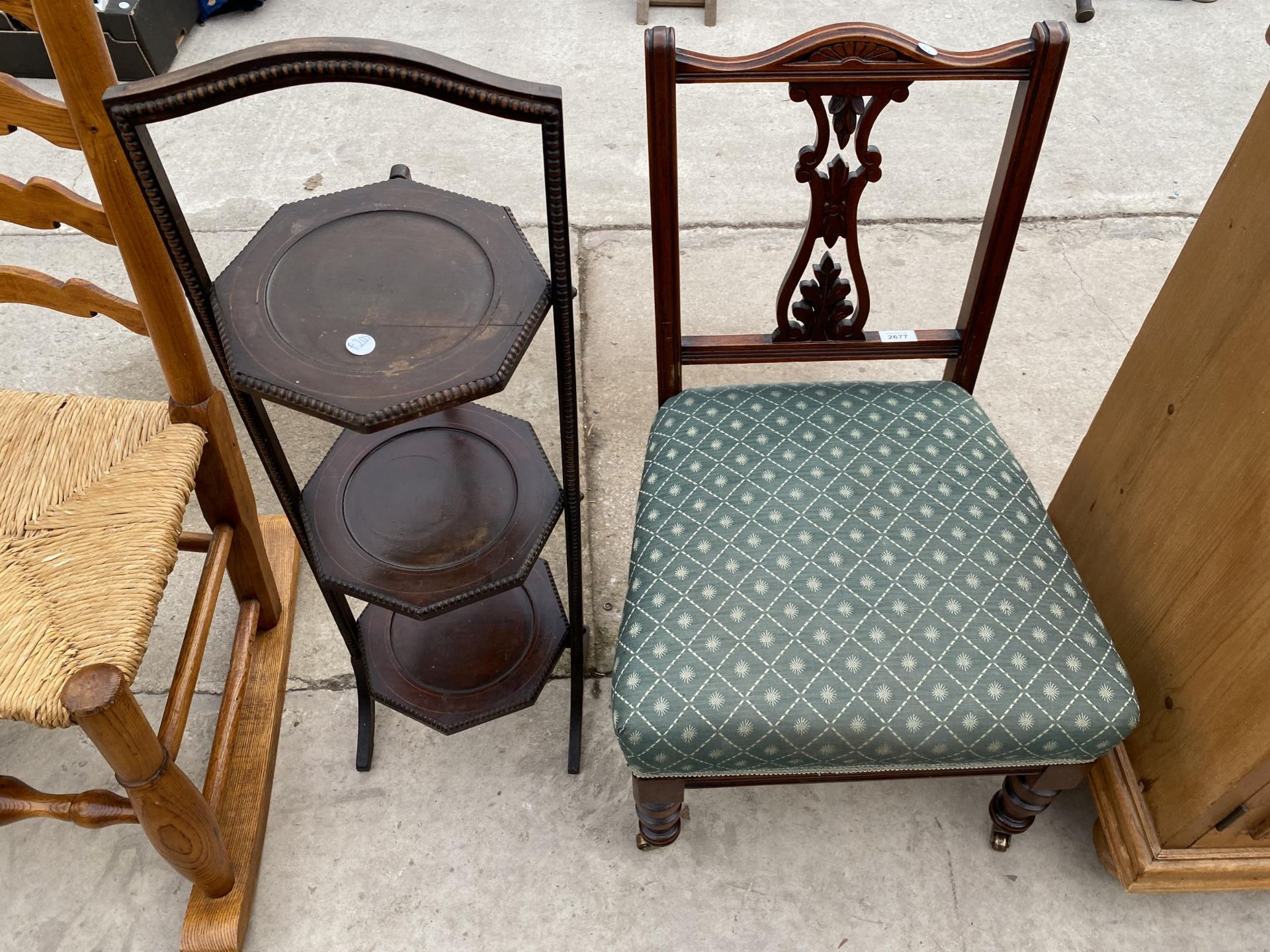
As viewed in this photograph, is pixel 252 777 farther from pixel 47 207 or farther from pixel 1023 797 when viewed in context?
pixel 1023 797

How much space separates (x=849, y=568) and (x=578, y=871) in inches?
28.0

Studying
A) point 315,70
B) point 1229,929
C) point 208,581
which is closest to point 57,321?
point 208,581

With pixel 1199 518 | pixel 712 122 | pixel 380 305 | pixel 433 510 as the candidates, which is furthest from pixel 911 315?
pixel 380 305

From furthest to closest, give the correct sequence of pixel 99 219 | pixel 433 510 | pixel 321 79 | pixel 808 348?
pixel 808 348, pixel 433 510, pixel 99 219, pixel 321 79

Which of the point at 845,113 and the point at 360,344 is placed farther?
the point at 845,113

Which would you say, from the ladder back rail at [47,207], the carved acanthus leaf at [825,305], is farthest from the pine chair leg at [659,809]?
the ladder back rail at [47,207]

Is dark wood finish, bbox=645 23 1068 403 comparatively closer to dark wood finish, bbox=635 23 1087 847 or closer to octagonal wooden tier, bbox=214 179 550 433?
dark wood finish, bbox=635 23 1087 847

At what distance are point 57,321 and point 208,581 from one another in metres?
1.36

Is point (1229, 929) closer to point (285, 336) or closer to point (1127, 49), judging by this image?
point (285, 336)

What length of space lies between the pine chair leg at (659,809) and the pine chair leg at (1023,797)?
1.62 feet

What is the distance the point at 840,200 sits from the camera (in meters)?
1.35

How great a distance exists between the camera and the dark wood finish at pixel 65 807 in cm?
129

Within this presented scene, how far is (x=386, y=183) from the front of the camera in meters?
1.29

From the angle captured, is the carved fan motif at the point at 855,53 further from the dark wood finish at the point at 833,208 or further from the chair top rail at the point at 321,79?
the chair top rail at the point at 321,79
